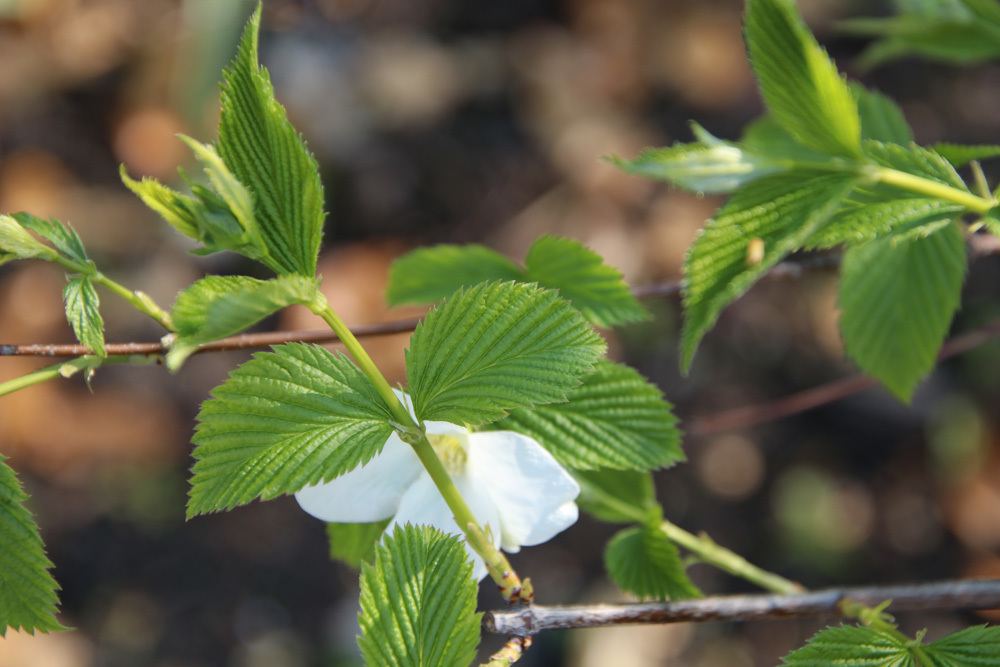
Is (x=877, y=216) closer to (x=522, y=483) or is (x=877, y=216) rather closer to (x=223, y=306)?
(x=522, y=483)

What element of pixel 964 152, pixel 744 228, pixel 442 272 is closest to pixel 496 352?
pixel 744 228

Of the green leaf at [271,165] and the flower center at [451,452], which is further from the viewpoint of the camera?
the flower center at [451,452]

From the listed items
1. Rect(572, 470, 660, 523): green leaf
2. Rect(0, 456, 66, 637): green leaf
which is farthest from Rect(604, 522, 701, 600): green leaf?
Rect(0, 456, 66, 637): green leaf

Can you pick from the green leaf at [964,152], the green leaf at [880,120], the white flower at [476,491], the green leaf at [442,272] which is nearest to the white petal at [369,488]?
the white flower at [476,491]

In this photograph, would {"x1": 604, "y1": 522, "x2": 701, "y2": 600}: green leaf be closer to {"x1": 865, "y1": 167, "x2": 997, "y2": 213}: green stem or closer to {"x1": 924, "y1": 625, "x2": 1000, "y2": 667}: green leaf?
{"x1": 924, "y1": 625, "x2": 1000, "y2": 667}: green leaf

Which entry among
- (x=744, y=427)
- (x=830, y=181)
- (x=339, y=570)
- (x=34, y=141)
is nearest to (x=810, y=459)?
(x=744, y=427)

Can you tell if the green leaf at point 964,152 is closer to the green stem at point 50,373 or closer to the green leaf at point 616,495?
the green leaf at point 616,495

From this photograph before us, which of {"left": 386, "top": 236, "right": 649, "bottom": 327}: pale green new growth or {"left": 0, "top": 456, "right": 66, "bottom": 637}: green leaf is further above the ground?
{"left": 386, "top": 236, "right": 649, "bottom": 327}: pale green new growth

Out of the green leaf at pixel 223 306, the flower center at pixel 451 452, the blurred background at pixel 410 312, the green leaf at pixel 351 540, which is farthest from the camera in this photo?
the blurred background at pixel 410 312
